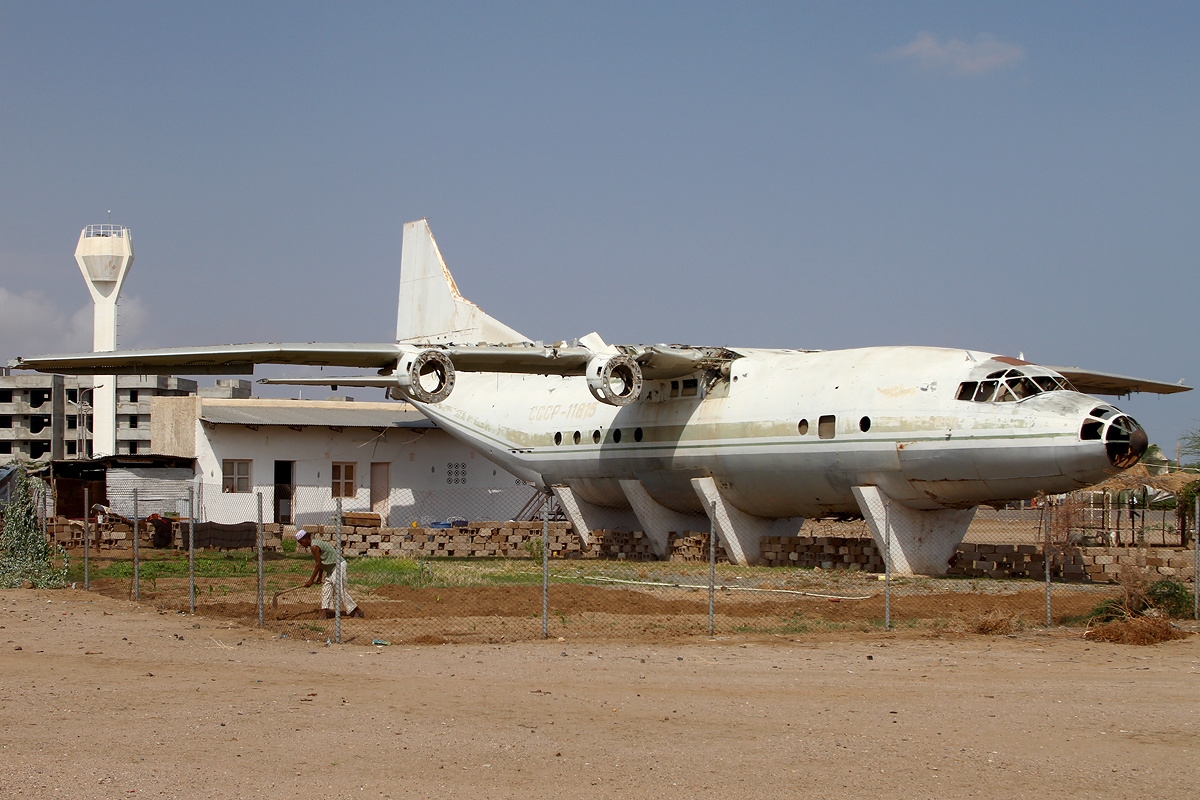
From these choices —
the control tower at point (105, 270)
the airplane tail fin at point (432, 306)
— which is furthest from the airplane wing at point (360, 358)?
the control tower at point (105, 270)

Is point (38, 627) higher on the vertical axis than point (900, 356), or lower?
lower

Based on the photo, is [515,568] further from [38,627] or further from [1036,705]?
[1036,705]

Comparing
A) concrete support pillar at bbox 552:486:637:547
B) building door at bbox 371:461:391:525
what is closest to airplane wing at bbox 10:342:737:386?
concrete support pillar at bbox 552:486:637:547

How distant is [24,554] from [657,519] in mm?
12654

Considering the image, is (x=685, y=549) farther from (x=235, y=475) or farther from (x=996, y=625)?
(x=235, y=475)

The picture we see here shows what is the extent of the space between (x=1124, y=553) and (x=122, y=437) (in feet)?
299

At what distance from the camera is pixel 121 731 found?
8.91m

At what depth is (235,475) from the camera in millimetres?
38000

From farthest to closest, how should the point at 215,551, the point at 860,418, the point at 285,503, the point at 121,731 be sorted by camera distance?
the point at 285,503 → the point at 215,551 → the point at 860,418 → the point at 121,731

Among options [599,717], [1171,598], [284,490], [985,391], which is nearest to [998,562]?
[985,391]

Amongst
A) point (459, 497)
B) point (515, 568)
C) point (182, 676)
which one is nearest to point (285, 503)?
point (459, 497)

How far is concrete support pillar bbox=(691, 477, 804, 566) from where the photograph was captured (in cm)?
2447

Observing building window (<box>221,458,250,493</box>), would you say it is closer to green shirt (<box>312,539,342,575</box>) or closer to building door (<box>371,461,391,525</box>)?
building door (<box>371,461,391,525</box>)

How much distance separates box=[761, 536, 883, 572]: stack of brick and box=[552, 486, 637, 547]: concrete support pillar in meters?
5.14
